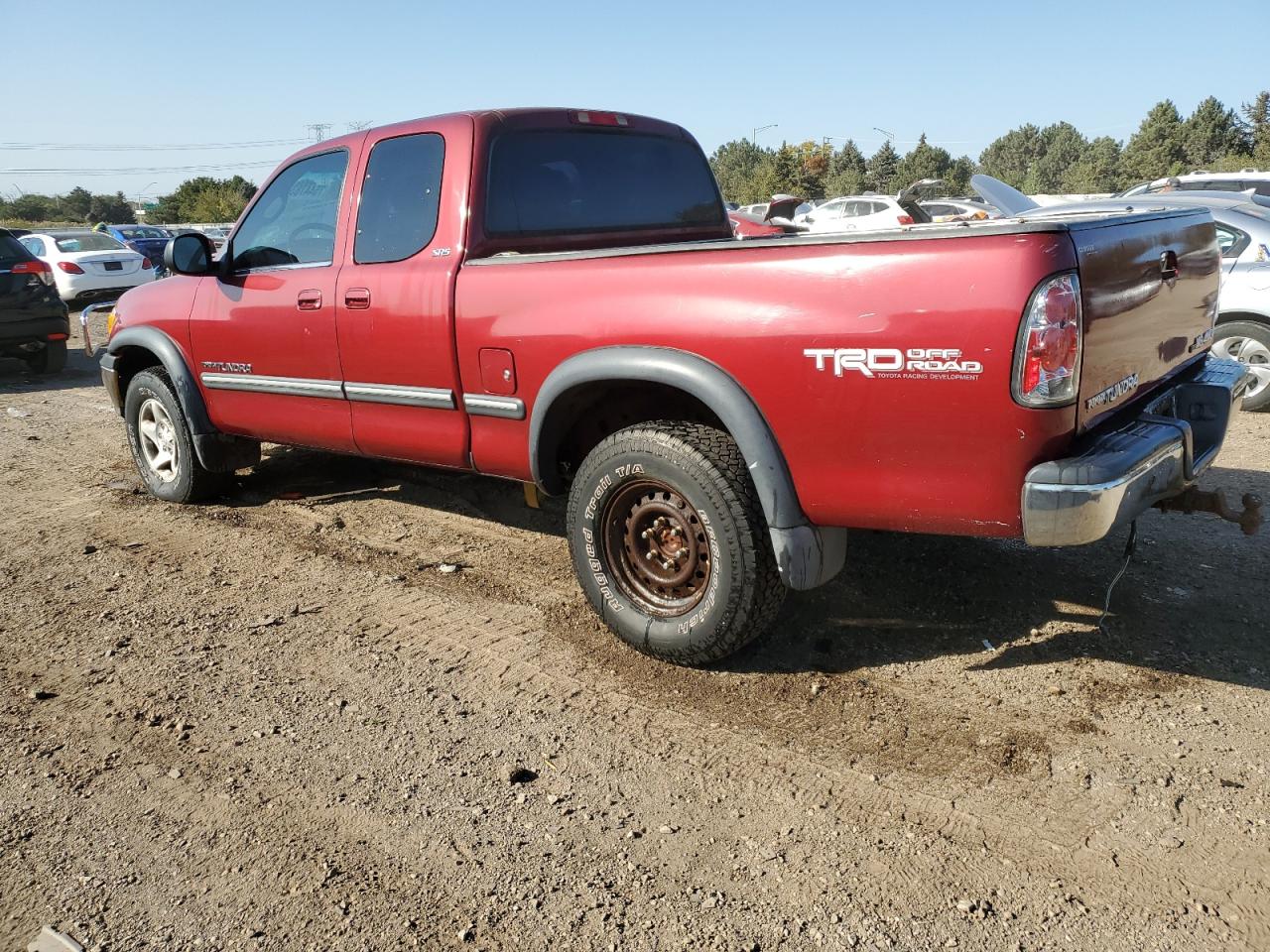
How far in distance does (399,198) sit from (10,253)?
8.72m

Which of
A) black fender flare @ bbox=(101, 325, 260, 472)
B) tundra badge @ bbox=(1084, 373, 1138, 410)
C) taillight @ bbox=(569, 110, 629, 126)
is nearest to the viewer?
tundra badge @ bbox=(1084, 373, 1138, 410)

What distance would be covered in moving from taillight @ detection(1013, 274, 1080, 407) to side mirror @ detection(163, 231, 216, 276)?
4.02 meters

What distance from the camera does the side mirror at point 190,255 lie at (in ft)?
16.1

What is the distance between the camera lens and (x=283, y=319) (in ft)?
15.5

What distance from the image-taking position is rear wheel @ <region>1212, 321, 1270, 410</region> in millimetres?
7293

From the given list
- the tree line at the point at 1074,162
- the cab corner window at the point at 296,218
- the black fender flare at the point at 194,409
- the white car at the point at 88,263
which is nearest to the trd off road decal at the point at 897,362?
the cab corner window at the point at 296,218

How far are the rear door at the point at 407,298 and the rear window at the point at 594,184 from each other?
0.22 m

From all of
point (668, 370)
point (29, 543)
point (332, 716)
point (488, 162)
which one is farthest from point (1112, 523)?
point (29, 543)

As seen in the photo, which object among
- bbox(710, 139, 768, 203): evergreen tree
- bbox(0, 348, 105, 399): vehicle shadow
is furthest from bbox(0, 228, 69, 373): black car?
bbox(710, 139, 768, 203): evergreen tree

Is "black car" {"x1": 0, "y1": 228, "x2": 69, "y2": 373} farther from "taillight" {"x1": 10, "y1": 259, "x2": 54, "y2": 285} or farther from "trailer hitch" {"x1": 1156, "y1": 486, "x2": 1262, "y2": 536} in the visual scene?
"trailer hitch" {"x1": 1156, "y1": 486, "x2": 1262, "y2": 536}

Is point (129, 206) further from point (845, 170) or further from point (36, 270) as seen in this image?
point (36, 270)

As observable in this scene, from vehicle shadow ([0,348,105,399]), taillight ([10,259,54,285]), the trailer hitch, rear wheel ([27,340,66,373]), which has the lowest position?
vehicle shadow ([0,348,105,399])

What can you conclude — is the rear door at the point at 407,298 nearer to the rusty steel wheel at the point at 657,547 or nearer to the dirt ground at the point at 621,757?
the dirt ground at the point at 621,757

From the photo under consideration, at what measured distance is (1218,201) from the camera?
8.30m
